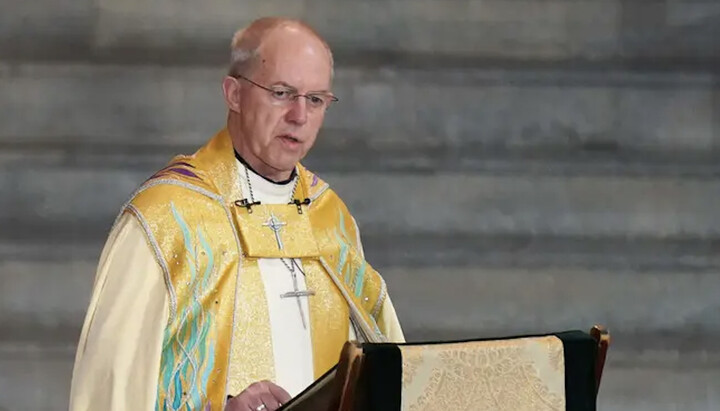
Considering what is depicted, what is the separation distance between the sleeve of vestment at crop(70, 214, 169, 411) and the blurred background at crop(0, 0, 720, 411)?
1918 millimetres

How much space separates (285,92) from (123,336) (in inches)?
25.2

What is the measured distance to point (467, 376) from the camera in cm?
240

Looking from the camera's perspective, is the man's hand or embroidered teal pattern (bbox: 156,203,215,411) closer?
the man's hand

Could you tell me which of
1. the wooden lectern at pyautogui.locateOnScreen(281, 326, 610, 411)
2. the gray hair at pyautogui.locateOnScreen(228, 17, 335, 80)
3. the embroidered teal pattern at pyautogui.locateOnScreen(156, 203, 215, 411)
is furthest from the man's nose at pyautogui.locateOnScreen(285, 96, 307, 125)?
the wooden lectern at pyautogui.locateOnScreen(281, 326, 610, 411)

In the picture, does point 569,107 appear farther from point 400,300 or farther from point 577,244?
point 400,300

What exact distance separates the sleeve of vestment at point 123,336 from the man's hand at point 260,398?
6.6 inches

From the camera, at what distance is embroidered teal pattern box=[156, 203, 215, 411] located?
2.88 m

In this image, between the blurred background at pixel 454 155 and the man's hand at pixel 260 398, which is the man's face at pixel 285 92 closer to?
the man's hand at pixel 260 398

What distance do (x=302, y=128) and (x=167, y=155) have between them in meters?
1.82

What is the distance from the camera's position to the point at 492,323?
4855mm

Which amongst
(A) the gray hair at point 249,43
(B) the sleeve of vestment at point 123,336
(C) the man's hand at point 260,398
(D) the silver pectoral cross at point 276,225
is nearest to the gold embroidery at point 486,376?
(C) the man's hand at point 260,398

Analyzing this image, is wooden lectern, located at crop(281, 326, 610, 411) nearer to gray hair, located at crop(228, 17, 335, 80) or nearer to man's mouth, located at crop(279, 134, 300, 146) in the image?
man's mouth, located at crop(279, 134, 300, 146)

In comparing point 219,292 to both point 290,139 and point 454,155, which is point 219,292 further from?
point 454,155

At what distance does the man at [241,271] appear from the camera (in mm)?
2801
